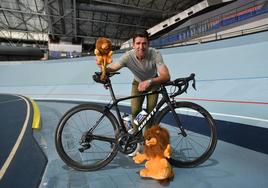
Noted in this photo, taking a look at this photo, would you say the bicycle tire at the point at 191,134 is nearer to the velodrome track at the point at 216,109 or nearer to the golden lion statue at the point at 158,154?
the velodrome track at the point at 216,109

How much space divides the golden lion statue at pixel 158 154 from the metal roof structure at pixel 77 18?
2922 centimetres

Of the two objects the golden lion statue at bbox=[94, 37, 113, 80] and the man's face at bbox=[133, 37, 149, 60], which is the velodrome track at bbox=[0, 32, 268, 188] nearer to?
the golden lion statue at bbox=[94, 37, 113, 80]

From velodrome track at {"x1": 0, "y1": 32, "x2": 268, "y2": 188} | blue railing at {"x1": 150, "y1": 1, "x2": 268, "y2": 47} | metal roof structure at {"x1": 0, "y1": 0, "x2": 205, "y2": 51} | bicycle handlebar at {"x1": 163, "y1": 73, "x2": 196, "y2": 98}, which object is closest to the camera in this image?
velodrome track at {"x1": 0, "y1": 32, "x2": 268, "y2": 188}

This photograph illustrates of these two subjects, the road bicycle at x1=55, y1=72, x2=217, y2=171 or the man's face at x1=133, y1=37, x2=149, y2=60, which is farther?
the man's face at x1=133, y1=37, x2=149, y2=60

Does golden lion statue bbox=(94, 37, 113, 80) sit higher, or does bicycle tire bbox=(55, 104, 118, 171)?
golden lion statue bbox=(94, 37, 113, 80)

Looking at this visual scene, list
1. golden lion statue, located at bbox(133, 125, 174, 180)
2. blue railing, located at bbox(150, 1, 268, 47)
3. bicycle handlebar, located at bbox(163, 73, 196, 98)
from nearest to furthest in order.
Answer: golden lion statue, located at bbox(133, 125, 174, 180)
bicycle handlebar, located at bbox(163, 73, 196, 98)
blue railing, located at bbox(150, 1, 268, 47)

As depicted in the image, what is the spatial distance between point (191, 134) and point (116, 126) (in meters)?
1.15

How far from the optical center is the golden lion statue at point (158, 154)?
281 centimetres

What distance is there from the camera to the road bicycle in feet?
10.2

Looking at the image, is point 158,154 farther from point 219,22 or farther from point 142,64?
point 219,22

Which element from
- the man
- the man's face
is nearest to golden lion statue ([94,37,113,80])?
the man

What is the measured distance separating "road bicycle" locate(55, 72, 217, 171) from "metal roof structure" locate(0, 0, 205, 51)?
28657mm

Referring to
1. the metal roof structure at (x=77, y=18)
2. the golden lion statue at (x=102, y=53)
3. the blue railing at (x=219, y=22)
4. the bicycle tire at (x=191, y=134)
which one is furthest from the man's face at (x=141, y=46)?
the metal roof structure at (x=77, y=18)

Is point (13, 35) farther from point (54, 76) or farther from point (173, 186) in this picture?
point (173, 186)
